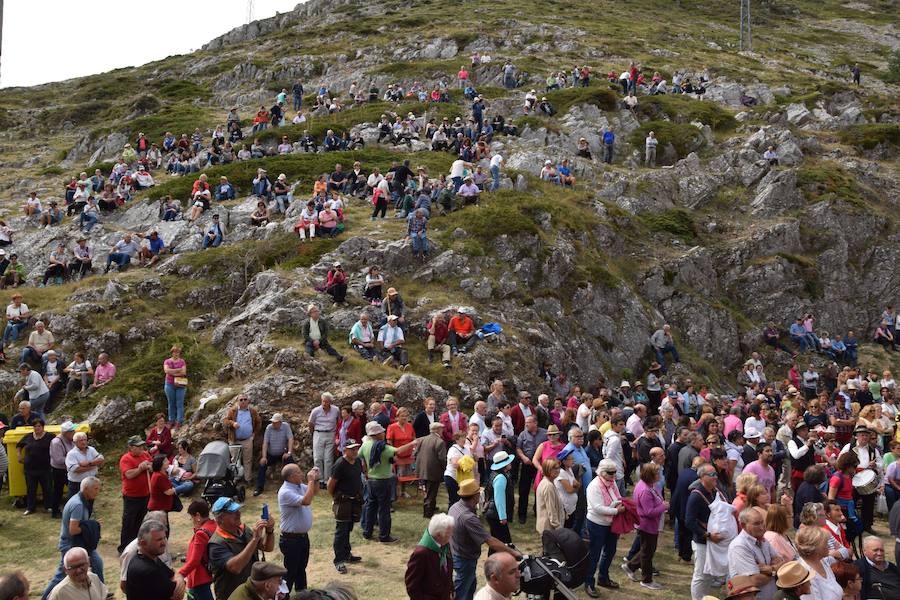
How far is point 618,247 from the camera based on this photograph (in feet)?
89.5

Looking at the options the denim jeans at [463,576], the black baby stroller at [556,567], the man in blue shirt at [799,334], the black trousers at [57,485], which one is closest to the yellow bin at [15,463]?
the black trousers at [57,485]

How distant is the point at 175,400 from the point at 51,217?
16734 millimetres

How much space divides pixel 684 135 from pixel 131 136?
32276mm

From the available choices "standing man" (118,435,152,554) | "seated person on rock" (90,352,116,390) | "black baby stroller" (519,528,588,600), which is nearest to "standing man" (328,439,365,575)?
"standing man" (118,435,152,554)

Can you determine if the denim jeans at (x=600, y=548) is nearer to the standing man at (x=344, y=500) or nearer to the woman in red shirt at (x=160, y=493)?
the standing man at (x=344, y=500)

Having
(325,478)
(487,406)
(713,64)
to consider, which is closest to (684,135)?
(713,64)

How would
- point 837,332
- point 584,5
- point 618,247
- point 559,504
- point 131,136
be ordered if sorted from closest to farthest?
point 559,504 < point 618,247 < point 837,332 < point 131,136 < point 584,5

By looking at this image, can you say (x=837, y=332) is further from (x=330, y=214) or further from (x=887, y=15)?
(x=887, y=15)


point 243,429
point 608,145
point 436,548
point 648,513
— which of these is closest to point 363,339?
point 243,429

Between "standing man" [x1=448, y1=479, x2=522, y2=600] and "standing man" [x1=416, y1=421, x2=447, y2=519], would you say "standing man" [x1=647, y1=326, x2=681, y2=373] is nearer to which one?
"standing man" [x1=416, y1=421, x2=447, y2=519]

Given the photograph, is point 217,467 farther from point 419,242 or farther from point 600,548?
point 419,242

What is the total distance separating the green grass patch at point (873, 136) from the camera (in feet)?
121

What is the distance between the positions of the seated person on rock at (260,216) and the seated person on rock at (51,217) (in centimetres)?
942

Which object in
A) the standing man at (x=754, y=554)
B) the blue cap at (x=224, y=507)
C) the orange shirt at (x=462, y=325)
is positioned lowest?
the orange shirt at (x=462, y=325)
